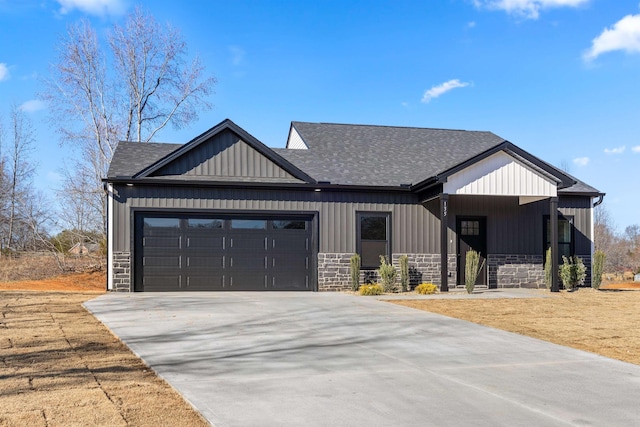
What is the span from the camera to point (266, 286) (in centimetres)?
1805

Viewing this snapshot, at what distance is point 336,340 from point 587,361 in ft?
11.5

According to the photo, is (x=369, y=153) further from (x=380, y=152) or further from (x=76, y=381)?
(x=76, y=381)

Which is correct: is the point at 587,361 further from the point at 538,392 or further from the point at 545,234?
the point at 545,234

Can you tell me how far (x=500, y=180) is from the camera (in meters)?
17.9

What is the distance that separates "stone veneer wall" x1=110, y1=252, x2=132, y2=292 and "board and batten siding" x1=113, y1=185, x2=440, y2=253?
0.65 feet

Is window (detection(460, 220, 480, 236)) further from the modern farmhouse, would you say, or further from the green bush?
the green bush

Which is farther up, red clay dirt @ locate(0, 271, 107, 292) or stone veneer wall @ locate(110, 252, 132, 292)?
stone veneer wall @ locate(110, 252, 132, 292)

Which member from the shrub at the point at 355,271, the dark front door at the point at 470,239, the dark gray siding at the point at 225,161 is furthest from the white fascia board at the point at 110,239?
the dark front door at the point at 470,239

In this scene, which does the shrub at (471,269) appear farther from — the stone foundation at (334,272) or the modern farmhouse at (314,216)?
the stone foundation at (334,272)

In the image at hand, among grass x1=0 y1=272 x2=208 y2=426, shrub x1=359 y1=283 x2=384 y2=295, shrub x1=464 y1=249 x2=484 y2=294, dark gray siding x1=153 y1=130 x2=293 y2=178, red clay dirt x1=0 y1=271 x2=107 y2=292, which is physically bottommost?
Answer: red clay dirt x1=0 y1=271 x2=107 y2=292

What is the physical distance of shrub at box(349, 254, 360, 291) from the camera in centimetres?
1827

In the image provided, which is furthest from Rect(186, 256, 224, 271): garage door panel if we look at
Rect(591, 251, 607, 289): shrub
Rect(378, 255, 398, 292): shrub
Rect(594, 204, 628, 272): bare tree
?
Rect(594, 204, 628, 272): bare tree

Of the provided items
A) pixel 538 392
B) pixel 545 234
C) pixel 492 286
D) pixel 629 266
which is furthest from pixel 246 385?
pixel 629 266

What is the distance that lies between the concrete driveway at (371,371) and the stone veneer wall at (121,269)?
521cm
